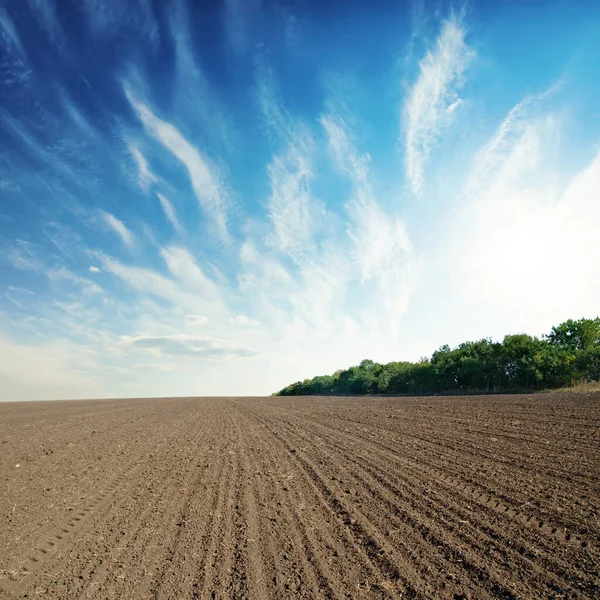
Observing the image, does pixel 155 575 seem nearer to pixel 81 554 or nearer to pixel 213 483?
pixel 81 554

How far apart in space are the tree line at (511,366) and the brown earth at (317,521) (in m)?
20.7

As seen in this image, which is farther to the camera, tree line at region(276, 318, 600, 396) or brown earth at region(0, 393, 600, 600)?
tree line at region(276, 318, 600, 396)

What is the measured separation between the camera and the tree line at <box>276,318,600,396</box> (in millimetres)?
29359

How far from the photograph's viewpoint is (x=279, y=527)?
600 centimetres

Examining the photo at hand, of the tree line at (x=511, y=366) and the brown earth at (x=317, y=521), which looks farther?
the tree line at (x=511, y=366)

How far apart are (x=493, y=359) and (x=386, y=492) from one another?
33121 mm

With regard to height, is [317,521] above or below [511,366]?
below

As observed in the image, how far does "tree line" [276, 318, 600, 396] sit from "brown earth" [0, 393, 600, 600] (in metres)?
20.7

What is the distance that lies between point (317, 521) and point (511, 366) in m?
33.6

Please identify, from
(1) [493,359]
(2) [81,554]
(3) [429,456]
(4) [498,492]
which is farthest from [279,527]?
(1) [493,359]

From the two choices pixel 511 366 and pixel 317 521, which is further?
pixel 511 366

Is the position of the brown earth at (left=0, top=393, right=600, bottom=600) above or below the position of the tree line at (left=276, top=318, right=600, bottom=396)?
below

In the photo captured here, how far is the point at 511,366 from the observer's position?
1341 inches

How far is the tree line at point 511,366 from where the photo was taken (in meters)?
29.4
